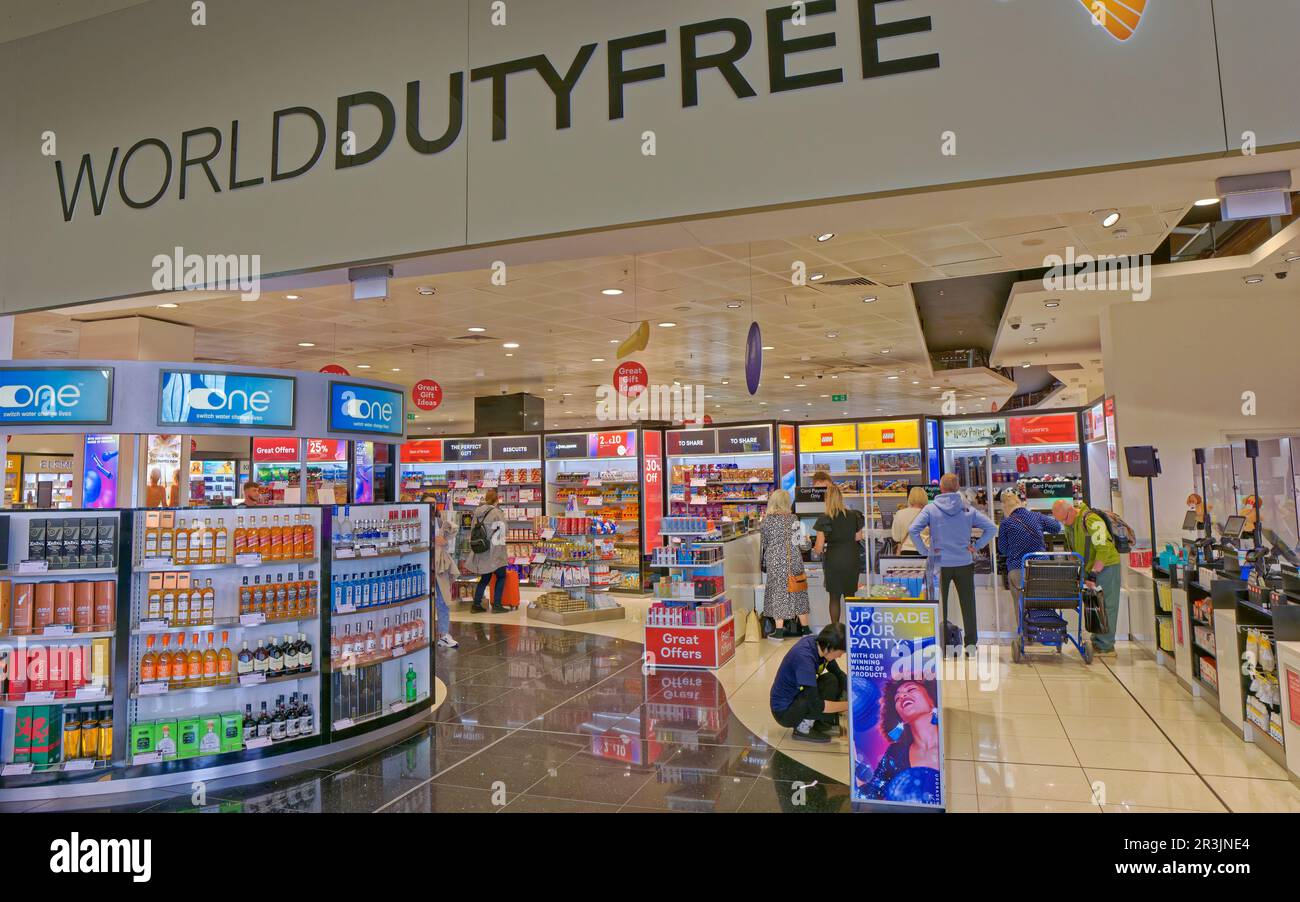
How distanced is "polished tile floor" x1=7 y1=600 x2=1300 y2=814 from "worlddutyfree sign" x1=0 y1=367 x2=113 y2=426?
2.20 m

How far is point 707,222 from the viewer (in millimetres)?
3463

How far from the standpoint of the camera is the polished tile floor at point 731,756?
13.2 ft

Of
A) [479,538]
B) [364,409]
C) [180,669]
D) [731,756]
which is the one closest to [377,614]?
[180,669]

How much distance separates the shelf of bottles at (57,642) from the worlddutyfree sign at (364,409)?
55.7 inches

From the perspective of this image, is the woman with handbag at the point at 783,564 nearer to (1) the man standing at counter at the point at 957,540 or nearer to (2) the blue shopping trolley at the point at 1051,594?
(1) the man standing at counter at the point at 957,540

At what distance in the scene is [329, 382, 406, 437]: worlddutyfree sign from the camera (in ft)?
17.4

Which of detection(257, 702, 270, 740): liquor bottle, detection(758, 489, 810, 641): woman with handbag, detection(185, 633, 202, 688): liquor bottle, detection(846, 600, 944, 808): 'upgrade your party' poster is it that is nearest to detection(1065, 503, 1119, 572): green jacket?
detection(758, 489, 810, 641): woman with handbag

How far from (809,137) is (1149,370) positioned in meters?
7.82

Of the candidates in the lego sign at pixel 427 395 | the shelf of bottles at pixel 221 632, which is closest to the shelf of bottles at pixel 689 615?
the shelf of bottles at pixel 221 632

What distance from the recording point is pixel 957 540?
718 cm

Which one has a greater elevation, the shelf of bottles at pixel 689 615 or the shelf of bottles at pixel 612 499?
the shelf of bottles at pixel 612 499

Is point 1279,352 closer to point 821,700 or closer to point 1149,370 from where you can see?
point 1149,370

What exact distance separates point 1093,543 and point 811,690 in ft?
13.1
